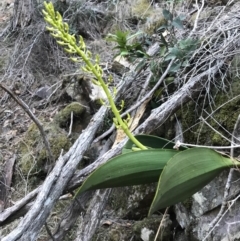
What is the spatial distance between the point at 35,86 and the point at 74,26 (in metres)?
0.62

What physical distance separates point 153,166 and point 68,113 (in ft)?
4.24

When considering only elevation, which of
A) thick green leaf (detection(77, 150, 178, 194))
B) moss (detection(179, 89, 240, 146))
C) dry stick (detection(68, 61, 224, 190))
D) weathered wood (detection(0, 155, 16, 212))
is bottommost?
weathered wood (detection(0, 155, 16, 212))

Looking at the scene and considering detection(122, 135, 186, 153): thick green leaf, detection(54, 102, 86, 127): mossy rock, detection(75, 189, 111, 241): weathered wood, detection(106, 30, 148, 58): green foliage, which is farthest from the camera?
detection(54, 102, 86, 127): mossy rock

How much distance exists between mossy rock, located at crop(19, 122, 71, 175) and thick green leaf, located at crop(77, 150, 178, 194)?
40.5 inches

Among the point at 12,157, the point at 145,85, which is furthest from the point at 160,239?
the point at 12,157

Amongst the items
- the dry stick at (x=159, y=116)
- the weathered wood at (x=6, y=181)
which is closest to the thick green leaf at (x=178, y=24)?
the dry stick at (x=159, y=116)

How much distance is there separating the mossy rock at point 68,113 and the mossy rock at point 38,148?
4 centimetres

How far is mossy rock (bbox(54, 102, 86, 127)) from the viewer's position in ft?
7.79

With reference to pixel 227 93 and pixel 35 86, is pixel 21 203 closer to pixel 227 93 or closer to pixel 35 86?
pixel 227 93

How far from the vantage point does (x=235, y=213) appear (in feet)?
4.41

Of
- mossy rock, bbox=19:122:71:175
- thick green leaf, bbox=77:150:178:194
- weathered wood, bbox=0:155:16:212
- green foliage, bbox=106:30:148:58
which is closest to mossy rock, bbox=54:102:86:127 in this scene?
mossy rock, bbox=19:122:71:175

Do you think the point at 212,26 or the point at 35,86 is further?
the point at 35,86

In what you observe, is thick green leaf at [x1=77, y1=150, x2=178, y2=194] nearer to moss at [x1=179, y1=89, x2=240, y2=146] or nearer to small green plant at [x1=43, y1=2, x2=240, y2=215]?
small green plant at [x1=43, y1=2, x2=240, y2=215]

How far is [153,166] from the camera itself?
3.83 ft
